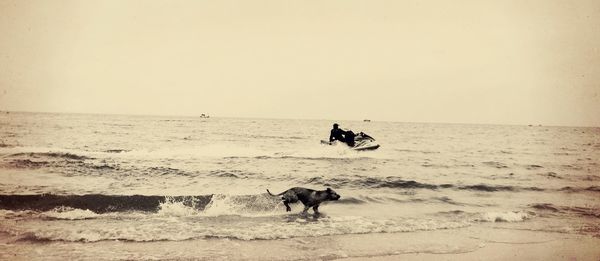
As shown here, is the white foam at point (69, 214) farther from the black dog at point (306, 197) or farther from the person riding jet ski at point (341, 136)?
the person riding jet ski at point (341, 136)

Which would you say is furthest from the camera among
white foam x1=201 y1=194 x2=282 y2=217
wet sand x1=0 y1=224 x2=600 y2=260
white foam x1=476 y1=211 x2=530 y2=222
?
white foam x1=476 y1=211 x2=530 y2=222

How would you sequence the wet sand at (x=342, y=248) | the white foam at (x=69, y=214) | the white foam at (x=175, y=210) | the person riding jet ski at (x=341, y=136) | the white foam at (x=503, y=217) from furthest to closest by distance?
1. the person riding jet ski at (x=341, y=136)
2. the white foam at (x=503, y=217)
3. the white foam at (x=175, y=210)
4. the white foam at (x=69, y=214)
5. the wet sand at (x=342, y=248)

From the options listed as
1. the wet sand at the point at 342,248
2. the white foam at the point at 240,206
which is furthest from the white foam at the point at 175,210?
the wet sand at the point at 342,248

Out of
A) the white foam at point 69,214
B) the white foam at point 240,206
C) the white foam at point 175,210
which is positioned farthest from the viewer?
the white foam at point 240,206

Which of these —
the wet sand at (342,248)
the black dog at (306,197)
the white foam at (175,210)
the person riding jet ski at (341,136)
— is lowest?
the white foam at (175,210)

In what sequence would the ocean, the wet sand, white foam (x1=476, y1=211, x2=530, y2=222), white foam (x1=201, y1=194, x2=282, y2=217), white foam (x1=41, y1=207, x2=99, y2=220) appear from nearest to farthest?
the wet sand → the ocean → white foam (x1=41, y1=207, x2=99, y2=220) → white foam (x1=201, y1=194, x2=282, y2=217) → white foam (x1=476, y1=211, x2=530, y2=222)

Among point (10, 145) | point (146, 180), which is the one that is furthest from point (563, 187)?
point (10, 145)

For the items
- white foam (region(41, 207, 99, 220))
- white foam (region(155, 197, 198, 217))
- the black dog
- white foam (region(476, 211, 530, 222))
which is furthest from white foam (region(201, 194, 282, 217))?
white foam (region(476, 211, 530, 222))

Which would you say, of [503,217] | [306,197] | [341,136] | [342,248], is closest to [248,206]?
[306,197]

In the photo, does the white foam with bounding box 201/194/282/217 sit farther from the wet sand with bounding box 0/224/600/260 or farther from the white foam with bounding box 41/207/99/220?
the white foam with bounding box 41/207/99/220

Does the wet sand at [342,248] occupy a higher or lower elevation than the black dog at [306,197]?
lower

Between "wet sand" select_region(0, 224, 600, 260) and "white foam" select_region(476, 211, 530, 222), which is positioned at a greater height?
"wet sand" select_region(0, 224, 600, 260)

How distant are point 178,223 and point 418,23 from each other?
37.7ft

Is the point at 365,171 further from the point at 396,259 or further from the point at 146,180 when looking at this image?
the point at 396,259
